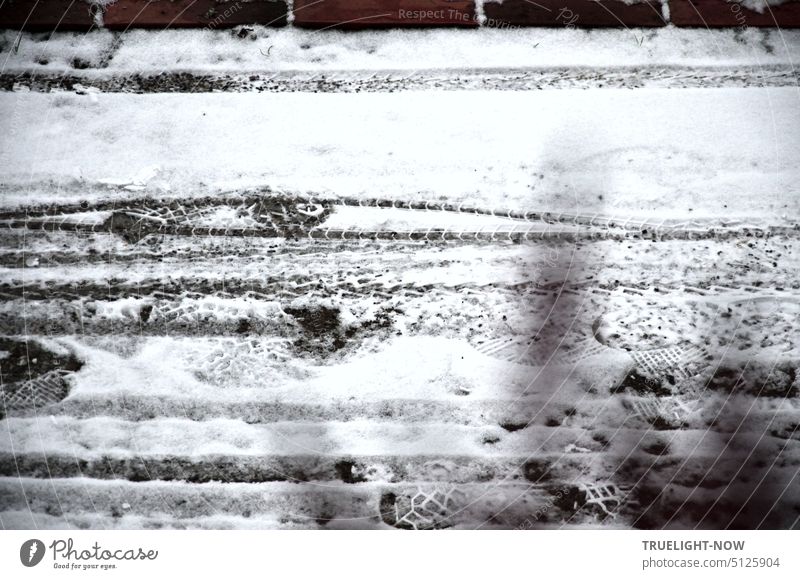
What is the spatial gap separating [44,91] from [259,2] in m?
0.73

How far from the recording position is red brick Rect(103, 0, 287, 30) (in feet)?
6.41

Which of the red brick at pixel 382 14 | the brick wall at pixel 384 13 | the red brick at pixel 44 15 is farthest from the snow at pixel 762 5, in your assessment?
the red brick at pixel 44 15

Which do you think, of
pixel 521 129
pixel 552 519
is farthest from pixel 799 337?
pixel 521 129

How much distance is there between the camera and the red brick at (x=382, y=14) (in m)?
1.96

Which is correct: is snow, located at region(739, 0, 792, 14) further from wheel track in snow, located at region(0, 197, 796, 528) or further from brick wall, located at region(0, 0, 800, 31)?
wheel track in snow, located at region(0, 197, 796, 528)

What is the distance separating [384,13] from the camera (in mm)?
1966

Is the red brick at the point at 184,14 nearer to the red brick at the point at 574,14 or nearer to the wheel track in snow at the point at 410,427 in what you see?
the red brick at the point at 574,14

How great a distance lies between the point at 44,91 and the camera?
191cm
